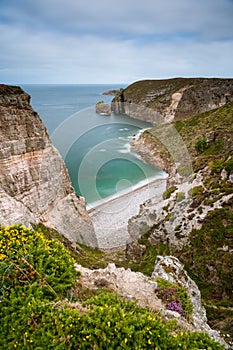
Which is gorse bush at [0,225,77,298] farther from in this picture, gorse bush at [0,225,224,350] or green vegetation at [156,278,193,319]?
green vegetation at [156,278,193,319]

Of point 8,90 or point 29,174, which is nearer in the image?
point 8,90

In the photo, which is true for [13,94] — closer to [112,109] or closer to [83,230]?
[83,230]

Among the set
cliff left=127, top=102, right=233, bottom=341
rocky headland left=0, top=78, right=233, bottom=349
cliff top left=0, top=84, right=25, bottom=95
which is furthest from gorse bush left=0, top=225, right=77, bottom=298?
cliff top left=0, top=84, right=25, bottom=95

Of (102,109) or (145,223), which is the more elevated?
(102,109)

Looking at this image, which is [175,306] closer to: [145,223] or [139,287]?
[139,287]

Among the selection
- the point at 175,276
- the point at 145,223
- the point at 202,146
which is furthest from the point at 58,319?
the point at 202,146

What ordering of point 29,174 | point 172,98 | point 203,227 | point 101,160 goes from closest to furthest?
point 29,174 < point 203,227 < point 101,160 < point 172,98
